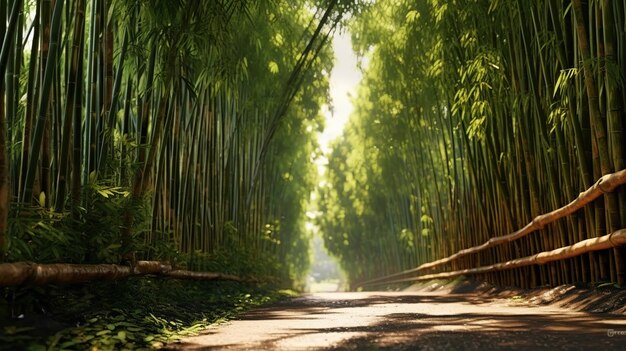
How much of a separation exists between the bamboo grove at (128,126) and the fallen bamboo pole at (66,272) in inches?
3.2

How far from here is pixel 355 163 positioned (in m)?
14.1

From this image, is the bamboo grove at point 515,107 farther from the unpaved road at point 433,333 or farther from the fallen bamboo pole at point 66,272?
the fallen bamboo pole at point 66,272

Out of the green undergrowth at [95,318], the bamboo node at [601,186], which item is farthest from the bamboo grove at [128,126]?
the bamboo node at [601,186]

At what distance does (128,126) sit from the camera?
370 cm

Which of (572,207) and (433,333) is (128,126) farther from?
(572,207)

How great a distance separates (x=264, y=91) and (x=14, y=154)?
4104mm

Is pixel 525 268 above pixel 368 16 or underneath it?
underneath

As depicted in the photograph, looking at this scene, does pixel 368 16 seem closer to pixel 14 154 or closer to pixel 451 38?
pixel 451 38

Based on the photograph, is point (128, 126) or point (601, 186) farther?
point (128, 126)

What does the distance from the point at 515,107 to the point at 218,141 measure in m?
3.02

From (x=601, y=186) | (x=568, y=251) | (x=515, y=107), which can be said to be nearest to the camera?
(x=601, y=186)

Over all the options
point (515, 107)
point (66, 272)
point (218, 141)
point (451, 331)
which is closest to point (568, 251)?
point (515, 107)

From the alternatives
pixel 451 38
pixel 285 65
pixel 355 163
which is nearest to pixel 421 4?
pixel 451 38

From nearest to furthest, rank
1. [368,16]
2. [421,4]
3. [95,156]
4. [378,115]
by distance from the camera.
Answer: [95,156]
[421,4]
[368,16]
[378,115]
